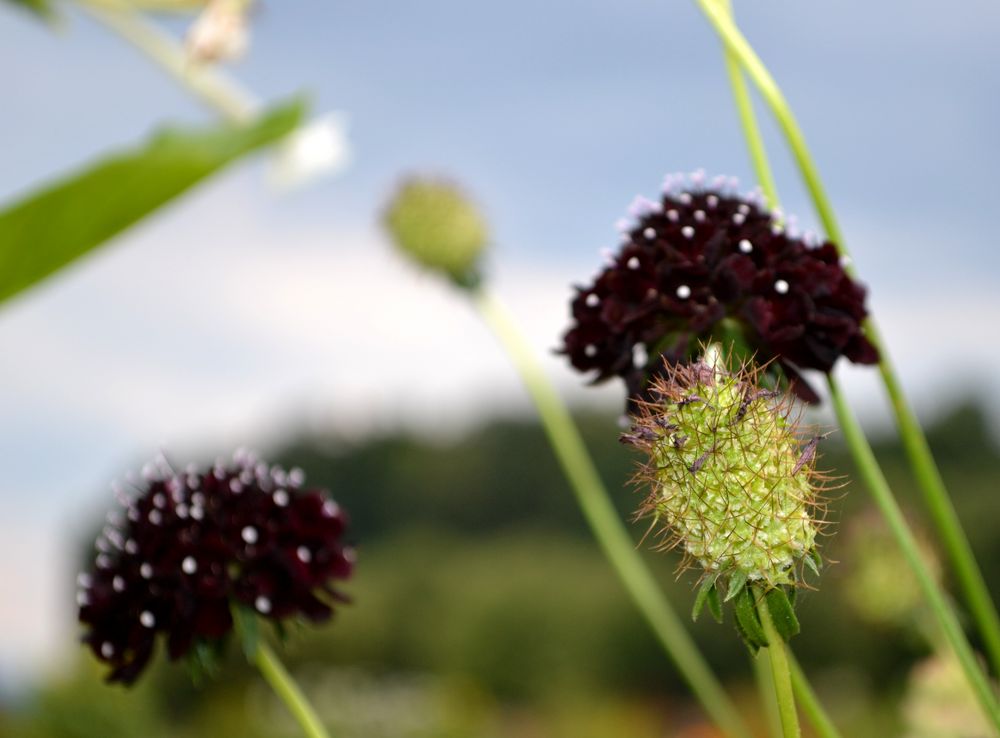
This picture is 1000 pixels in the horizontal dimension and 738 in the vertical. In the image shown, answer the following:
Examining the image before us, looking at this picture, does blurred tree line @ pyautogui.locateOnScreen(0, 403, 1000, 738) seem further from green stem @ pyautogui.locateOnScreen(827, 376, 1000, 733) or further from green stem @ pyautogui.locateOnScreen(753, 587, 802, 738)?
green stem @ pyautogui.locateOnScreen(753, 587, 802, 738)

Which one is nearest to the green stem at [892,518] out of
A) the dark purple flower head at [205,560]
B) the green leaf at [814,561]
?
the green leaf at [814,561]

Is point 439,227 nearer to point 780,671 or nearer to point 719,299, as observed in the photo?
point 719,299

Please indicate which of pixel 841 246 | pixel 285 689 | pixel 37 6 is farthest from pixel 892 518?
pixel 37 6

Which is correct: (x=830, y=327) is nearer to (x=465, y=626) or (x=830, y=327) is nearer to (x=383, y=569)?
(x=465, y=626)

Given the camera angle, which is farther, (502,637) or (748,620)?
(502,637)

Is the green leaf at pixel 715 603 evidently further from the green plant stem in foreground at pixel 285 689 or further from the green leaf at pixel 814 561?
the green plant stem in foreground at pixel 285 689

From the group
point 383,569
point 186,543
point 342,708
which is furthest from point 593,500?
point 383,569
